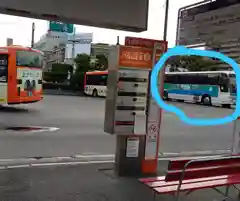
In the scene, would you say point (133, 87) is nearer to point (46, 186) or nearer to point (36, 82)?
point (46, 186)

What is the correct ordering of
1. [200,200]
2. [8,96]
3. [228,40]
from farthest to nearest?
[8,96], [228,40], [200,200]

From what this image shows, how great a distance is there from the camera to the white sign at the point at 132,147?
18.9 ft

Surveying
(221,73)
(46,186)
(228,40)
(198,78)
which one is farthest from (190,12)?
(198,78)

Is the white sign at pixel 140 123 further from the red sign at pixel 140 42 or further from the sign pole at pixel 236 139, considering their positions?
the sign pole at pixel 236 139

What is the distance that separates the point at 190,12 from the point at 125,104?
133 inches

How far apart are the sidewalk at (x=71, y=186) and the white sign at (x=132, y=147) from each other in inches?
17.1

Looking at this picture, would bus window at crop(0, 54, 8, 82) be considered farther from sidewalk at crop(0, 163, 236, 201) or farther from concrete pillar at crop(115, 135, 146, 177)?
concrete pillar at crop(115, 135, 146, 177)

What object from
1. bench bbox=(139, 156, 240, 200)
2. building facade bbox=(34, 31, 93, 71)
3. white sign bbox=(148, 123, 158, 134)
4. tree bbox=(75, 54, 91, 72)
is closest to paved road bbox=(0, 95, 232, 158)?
white sign bbox=(148, 123, 158, 134)

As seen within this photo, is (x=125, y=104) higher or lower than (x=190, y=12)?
lower

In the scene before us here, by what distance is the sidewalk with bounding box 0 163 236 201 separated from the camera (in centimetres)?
463

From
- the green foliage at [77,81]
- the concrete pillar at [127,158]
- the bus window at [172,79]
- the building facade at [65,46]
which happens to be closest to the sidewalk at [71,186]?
the concrete pillar at [127,158]

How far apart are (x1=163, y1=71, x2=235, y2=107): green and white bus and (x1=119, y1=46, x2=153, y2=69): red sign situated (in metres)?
19.6

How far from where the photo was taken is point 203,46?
7828mm

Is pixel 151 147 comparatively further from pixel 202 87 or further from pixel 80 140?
pixel 202 87
